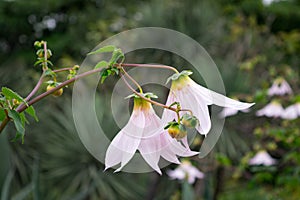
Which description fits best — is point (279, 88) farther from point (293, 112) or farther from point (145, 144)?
point (145, 144)

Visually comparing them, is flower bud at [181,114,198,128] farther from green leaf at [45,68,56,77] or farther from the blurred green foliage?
the blurred green foliage

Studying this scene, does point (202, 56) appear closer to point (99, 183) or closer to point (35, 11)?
point (99, 183)

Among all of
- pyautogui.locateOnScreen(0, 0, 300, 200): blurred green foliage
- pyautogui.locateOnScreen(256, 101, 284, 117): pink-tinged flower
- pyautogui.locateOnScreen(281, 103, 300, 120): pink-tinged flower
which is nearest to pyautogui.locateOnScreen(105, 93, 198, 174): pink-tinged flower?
pyautogui.locateOnScreen(0, 0, 300, 200): blurred green foliage

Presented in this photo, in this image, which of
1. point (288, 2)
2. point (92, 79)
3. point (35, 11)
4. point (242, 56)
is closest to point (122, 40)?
point (92, 79)

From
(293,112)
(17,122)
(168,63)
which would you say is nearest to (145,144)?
(17,122)

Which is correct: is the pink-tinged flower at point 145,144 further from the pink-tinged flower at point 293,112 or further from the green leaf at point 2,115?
the pink-tinged flower at point 293,112

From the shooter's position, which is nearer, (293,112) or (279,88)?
(293,112)

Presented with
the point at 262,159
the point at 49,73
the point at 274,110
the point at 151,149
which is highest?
the point at 49,73
